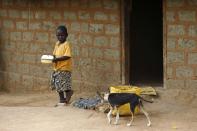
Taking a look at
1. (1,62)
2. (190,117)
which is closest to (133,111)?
(190,117)

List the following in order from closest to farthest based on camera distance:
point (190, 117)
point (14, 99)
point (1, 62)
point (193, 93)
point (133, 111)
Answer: point (133, 111) → point (190, 117) → point (193, 93) → point (14, 99) → point (1, 62)

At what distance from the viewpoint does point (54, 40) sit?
10398 millimetres

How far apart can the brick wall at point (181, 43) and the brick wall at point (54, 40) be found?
1060 millimetres

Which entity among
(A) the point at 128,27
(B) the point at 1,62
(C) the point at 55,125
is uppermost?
(A) the point at 128,27

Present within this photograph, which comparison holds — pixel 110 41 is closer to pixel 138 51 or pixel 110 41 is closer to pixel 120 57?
pixel 120 57

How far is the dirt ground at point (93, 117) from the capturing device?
728cm

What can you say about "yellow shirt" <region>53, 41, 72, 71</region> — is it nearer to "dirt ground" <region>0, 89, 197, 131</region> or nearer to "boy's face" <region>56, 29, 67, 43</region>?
"boy's face" <region>56, 29, 67, 43</region>

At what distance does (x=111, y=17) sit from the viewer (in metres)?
9.48

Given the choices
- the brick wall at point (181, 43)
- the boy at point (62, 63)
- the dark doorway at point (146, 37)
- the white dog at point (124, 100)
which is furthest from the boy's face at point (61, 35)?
the dark doorway at point (146, 37)

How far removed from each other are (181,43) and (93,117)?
2.15 m

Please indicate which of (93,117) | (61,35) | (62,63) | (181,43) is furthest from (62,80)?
(181,43)

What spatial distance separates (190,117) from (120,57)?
2150mm

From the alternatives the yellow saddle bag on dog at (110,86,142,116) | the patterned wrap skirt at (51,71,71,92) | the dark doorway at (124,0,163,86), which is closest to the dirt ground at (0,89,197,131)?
the yellow saddle bag on dog at (110,86,142,116)

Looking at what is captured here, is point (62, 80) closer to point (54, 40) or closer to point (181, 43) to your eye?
point (54, 40)
